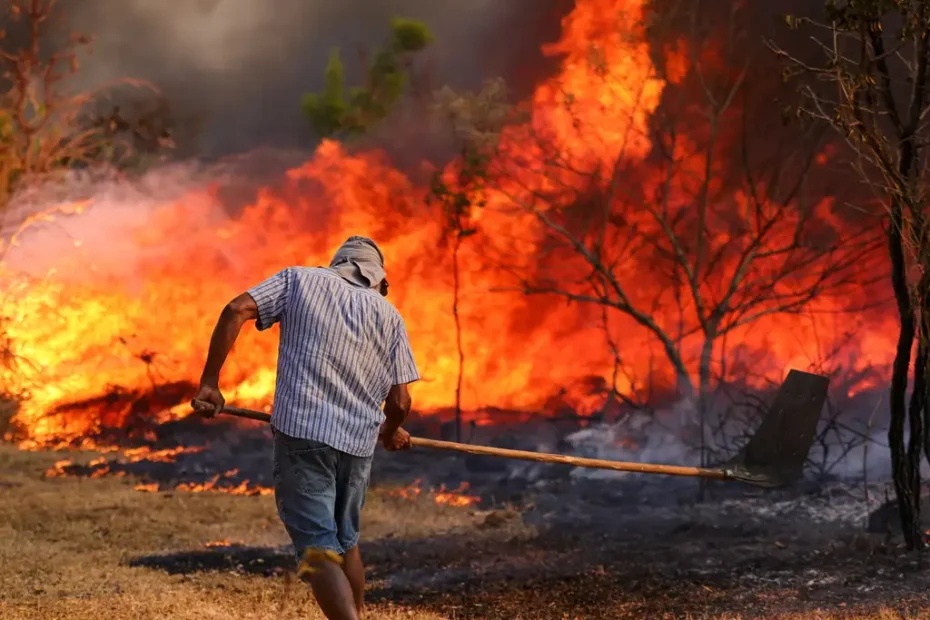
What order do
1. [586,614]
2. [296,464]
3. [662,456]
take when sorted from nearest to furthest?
[296,464], [586,614], [662,456]

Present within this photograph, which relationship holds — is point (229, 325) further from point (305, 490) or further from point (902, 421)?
point (902, 421)

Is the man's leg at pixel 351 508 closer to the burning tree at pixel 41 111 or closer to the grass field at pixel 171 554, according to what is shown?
the grass field at pixel 171 554

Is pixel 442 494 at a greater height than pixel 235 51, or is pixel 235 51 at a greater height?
pixel 235 51

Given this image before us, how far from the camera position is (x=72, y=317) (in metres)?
13.4

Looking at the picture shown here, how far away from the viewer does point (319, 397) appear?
401 cm

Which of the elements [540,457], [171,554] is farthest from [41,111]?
[540,457]

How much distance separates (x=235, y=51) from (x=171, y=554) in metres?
11.5

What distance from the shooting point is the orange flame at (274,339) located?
42.9 feet

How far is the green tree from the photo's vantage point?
16781mm

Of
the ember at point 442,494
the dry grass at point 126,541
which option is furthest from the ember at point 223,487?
the ember at point 442,494

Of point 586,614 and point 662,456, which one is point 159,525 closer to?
point 586,614

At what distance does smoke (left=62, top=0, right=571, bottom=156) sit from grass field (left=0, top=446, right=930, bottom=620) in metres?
7.04

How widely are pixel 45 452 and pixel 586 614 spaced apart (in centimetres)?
931

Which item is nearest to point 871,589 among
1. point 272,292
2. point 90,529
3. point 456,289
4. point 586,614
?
point 586,614
